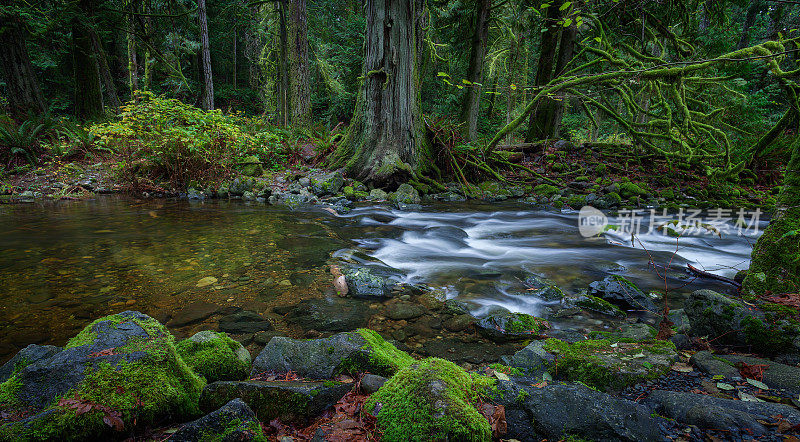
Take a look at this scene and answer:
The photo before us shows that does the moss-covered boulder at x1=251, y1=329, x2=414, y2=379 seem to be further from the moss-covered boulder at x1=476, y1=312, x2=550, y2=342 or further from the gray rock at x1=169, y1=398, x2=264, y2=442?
the moss-covered boulder at x1=476, y1=312, x2=550, y2=342

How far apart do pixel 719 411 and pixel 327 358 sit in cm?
182

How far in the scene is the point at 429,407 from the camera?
1.40m

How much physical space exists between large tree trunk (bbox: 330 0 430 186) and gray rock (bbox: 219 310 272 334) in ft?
21.3

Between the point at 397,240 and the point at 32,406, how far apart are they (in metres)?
4.89

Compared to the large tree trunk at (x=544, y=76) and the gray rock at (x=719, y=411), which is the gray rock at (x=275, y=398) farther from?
the large tree trunk at (x=544, y=76)

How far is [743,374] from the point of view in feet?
6.33

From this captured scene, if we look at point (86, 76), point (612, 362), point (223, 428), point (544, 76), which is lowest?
point (612, 362)

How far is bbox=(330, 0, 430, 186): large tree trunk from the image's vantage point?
8.75 m


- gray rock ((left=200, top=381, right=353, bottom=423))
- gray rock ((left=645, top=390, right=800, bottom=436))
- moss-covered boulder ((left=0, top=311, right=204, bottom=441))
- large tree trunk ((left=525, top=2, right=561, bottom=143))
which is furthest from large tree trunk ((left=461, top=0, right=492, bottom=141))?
moss-covered boulder ((left=0, top=311, right=204, bottom=441))

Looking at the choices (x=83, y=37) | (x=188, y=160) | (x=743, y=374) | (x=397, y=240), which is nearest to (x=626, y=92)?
(x=397, y=240)

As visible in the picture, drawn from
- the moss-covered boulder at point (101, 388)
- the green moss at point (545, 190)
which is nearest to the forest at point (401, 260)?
the moss-covered boulder at point (101, 388)

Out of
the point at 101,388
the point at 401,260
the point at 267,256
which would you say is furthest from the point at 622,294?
the point at 267,256

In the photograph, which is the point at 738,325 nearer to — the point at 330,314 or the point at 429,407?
the point at 429,407

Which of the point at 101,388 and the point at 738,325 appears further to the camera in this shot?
the point at 738,325
